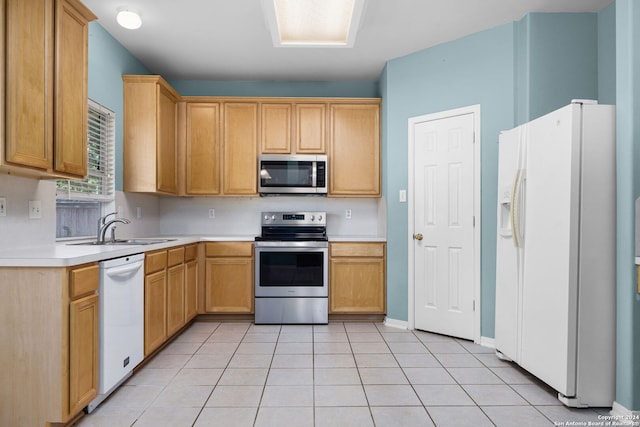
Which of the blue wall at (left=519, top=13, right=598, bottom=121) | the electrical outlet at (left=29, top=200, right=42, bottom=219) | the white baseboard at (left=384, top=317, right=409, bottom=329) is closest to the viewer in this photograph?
the electrical outlet at (left=29, top=200, right=42, bottom=219)

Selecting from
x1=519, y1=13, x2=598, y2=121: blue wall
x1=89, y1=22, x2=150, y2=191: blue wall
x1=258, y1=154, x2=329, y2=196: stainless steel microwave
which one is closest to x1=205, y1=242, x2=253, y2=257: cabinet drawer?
x1=258, y1=154, x2=329, y2=196: stainless steel microwave

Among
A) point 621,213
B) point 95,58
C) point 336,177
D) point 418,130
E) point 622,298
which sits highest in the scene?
point 95,58

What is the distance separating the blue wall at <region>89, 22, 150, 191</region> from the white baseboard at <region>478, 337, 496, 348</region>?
3384 mm

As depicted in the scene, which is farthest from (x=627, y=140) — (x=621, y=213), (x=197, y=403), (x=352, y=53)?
(x=197, y=403)

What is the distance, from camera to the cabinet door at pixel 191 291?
3680 millimetres

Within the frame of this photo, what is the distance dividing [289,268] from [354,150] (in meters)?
1.45

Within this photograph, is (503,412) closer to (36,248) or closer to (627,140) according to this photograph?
(627,140)

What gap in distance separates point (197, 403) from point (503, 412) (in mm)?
1698

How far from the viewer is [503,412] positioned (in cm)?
219

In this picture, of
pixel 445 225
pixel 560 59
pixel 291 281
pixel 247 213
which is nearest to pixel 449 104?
pixel 560 59

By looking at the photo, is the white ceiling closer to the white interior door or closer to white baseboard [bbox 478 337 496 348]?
the white interior door

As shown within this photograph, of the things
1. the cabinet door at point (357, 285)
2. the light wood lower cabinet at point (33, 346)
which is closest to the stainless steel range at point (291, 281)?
the cabinet door at point (357, 285)

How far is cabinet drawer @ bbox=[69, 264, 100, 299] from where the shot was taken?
6.37ft

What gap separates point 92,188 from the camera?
10.8 ft
